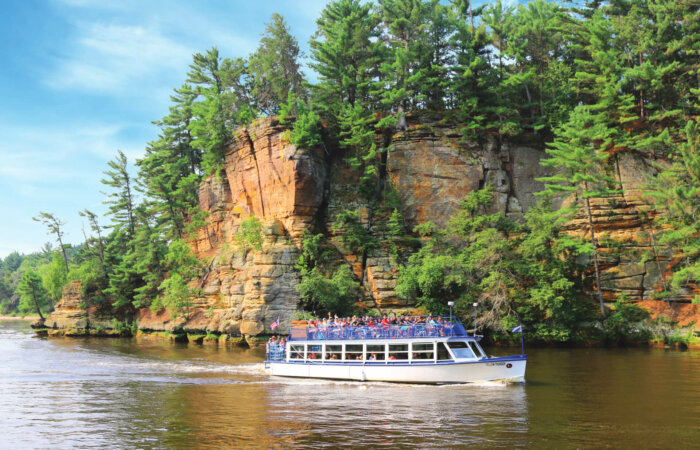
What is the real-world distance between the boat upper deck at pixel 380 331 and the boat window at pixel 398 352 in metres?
→ 0.65

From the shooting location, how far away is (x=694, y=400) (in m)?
20.7

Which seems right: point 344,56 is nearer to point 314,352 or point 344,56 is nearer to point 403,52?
point 403,52

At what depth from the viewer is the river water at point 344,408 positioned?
16.5 meters

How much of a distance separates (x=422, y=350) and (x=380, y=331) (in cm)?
285

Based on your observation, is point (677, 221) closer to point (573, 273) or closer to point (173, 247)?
point (573, 273)

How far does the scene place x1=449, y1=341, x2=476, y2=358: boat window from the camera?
26172mm

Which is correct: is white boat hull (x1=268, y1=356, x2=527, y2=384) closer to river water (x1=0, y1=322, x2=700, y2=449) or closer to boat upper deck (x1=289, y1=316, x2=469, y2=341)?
river water (x1=0, y1=322, x2=700, y2=449)

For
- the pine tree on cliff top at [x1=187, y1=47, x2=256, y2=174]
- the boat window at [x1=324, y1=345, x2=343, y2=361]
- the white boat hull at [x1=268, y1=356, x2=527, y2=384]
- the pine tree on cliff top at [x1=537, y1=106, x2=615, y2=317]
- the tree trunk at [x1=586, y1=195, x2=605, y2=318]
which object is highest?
the pine tree on cliff top at [x1=187, y1=47, x2=256, y2=174]

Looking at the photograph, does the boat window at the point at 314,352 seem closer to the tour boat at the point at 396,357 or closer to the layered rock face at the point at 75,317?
the tour boat at the point at 396,357

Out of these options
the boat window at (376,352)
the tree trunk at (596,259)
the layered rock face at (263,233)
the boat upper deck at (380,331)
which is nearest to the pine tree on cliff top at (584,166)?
the tree trunk at (596,259)

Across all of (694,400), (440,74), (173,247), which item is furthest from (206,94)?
(694,400)

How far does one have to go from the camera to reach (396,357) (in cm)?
2769

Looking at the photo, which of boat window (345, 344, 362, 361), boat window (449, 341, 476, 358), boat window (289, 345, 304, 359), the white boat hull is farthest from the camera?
boat window (289, 345, 304, 359)

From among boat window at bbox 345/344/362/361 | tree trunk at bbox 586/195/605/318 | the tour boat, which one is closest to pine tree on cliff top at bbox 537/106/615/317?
tree trunk at bbox 586/195/605/318
